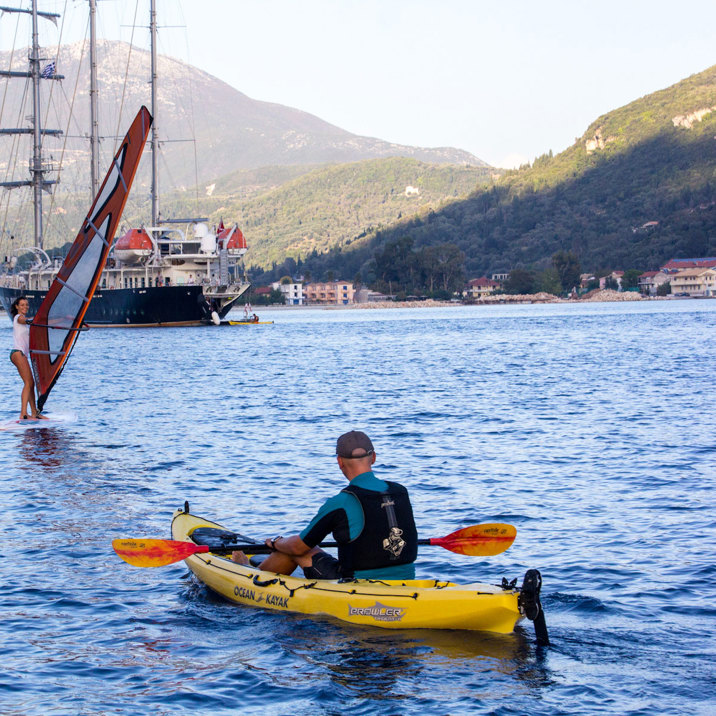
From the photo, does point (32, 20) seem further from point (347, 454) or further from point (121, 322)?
point (347, 454)

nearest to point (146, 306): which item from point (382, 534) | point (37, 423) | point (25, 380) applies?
point (37, 423)

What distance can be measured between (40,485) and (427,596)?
925 centimetres

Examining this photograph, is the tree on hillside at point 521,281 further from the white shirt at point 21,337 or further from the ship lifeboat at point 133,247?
the white shirt at point 21,337

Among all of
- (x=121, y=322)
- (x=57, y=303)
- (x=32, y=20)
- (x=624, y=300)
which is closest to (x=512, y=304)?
(x=624, y=300)

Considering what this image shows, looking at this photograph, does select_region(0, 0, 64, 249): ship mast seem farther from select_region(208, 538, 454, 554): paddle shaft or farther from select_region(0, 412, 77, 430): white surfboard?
select_region(208, 538, 454, 554): paddle shaft

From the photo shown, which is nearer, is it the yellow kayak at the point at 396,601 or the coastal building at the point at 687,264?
the yellow kayak at the point at 396,601

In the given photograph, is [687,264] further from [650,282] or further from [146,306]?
[146,306]

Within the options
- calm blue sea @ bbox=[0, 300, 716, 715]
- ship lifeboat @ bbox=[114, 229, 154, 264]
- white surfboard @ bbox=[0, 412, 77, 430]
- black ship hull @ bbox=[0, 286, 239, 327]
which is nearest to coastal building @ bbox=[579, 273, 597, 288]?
black ship hull @ bbox=[0, 286, 239, 327]

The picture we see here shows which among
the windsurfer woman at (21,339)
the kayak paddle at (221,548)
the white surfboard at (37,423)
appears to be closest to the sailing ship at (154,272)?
the white surfboard at (37,423)

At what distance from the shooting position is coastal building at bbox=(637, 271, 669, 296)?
188 m

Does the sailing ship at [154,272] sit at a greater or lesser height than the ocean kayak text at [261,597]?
greater

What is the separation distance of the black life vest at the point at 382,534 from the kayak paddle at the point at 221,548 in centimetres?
120

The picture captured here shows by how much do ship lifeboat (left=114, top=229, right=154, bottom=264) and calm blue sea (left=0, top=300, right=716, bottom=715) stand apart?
49684mm

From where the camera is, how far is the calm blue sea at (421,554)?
721cm
